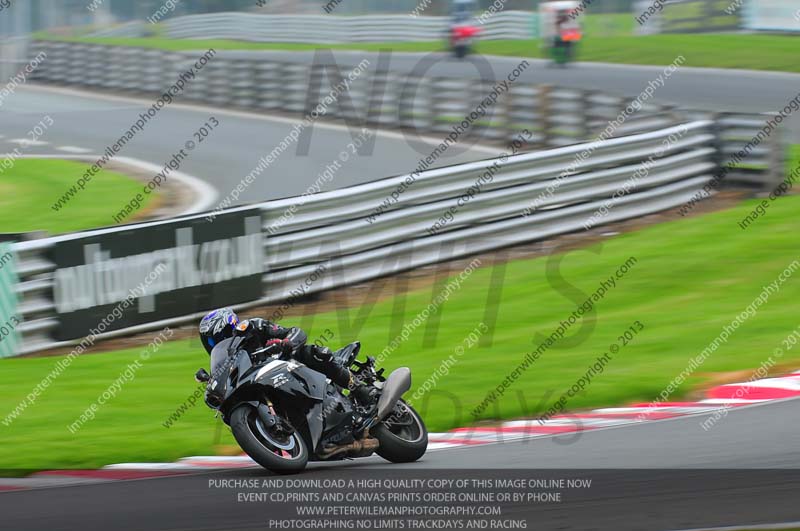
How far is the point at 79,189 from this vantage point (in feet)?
62.2

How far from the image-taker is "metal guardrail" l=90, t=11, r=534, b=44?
4028cm

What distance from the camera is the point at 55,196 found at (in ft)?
60.7

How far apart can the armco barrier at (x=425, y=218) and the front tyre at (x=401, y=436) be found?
16.5 ft

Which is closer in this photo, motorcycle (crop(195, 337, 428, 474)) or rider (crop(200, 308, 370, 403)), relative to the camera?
motorcycle (crop(195, 337, 428, 474))

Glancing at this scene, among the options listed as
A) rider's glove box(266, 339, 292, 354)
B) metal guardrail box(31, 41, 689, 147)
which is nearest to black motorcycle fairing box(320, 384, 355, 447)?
rider's glove box(266, 339, 292, 354)

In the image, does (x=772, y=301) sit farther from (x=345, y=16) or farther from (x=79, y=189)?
(x=345, y=16)

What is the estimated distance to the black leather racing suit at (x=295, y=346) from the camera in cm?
730

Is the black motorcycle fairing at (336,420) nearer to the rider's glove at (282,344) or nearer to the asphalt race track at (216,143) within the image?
the rider's glove at (282,344)

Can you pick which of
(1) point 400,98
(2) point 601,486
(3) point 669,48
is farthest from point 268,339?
(3) point 669,48

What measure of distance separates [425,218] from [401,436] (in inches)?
269

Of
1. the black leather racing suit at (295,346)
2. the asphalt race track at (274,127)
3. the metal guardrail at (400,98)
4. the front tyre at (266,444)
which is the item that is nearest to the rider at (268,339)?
the black leather racing suit at (295,346)

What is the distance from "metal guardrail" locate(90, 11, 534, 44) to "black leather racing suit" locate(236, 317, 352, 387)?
33.5m

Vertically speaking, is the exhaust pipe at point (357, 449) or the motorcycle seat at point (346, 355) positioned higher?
the motorcycle seat at point (346, 355)

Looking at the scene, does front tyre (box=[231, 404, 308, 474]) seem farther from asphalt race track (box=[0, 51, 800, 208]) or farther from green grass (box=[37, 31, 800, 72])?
green grass (box=[37, 31, 800, 72])
